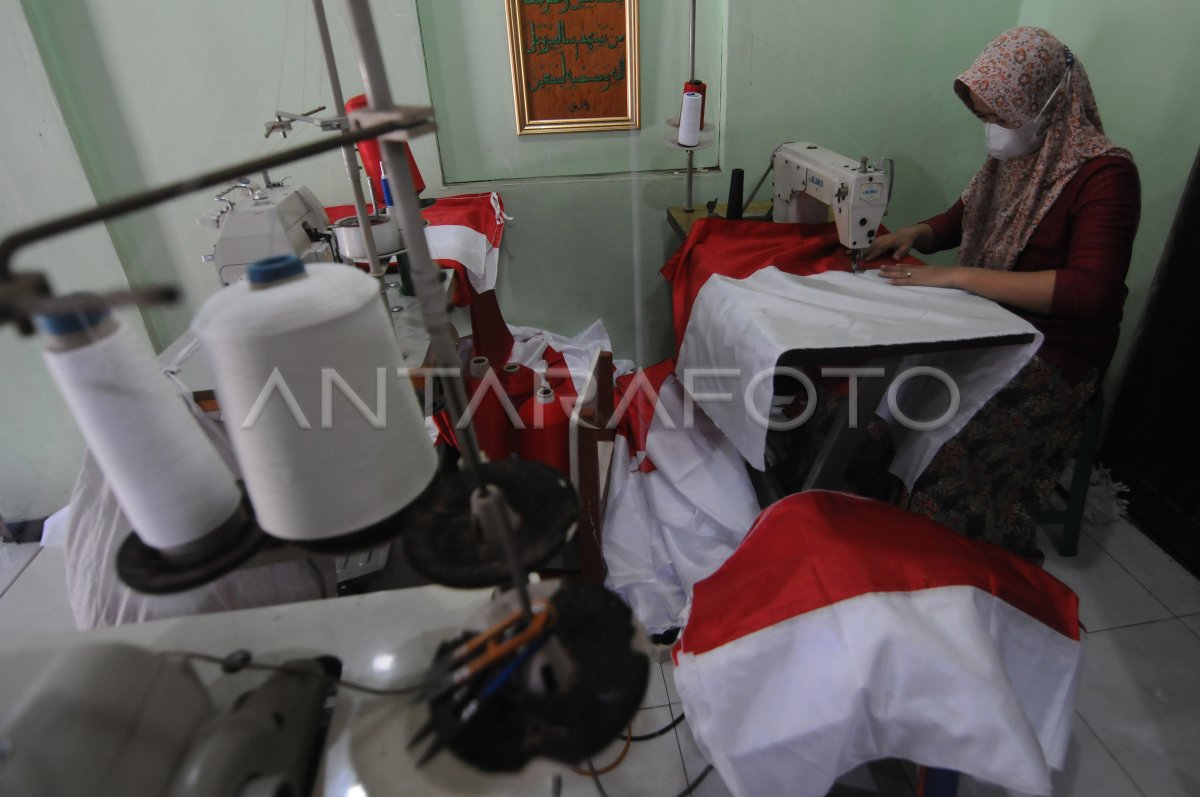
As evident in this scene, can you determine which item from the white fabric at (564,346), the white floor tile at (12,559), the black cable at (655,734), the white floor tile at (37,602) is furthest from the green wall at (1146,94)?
the white floor tile at (12,559)

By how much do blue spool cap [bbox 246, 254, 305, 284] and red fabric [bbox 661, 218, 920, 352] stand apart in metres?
1.40

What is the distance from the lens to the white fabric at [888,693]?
0.88 m

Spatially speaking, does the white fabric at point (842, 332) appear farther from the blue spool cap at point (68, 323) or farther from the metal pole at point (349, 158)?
the blue spool cap at point (68, 323)

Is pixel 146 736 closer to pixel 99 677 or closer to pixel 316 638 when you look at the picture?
pixel 99 677

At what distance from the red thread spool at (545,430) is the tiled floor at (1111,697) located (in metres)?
0.62

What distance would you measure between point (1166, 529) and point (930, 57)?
182 cm

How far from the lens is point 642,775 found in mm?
1410

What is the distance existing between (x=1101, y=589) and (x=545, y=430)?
5.60 feet

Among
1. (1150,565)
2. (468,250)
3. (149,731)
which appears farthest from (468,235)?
(1150,565)

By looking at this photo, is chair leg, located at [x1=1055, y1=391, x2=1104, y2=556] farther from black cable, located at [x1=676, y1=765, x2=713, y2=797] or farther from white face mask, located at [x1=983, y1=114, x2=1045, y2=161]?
black cable, located at [x1=676, y1=765, x2=713, y2=797]

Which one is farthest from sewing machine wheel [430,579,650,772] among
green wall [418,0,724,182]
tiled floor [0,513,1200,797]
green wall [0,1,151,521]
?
green wall [418,0,724,182]

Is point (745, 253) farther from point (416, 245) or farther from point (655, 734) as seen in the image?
point (416, 245)

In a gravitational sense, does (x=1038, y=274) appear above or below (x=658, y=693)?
above

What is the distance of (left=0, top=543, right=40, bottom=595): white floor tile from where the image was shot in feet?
7.03
